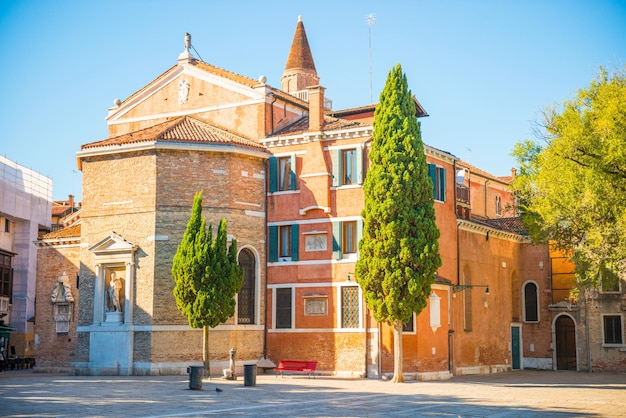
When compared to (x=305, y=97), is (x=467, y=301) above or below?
below

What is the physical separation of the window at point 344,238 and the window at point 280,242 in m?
1.98

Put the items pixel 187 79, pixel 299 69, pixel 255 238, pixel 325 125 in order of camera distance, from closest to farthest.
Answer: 1. pixel 255 238
2. pixel 325 125
3. pixel 187 79
4. pixel 299 69

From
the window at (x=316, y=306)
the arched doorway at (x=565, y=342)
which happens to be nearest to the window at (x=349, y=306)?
the window at (x=316, y=306)

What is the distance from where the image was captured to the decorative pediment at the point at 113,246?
30859 mm

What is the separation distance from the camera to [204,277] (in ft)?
91.4

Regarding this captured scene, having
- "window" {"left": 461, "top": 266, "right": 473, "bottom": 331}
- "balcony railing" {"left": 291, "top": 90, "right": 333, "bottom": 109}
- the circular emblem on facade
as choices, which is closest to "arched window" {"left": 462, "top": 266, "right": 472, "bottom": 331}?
"window" {"left": 461, "top": 266, "right": 473, "bottom": 331}

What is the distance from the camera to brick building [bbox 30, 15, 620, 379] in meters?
30.3

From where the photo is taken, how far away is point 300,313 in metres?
32.0

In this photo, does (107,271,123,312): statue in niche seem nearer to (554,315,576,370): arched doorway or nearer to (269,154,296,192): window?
(269,154,296,192): window

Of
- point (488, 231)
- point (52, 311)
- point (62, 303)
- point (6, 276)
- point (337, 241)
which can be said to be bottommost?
point (52, 311)

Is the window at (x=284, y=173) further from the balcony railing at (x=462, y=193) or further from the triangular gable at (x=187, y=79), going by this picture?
the balcony railing at (x=462, y=193)

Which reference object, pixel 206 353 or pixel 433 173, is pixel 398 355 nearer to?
pixel 206 353

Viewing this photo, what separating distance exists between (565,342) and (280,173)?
685 inches

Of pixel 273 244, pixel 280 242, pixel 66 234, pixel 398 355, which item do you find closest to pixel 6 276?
pixel 66 234
